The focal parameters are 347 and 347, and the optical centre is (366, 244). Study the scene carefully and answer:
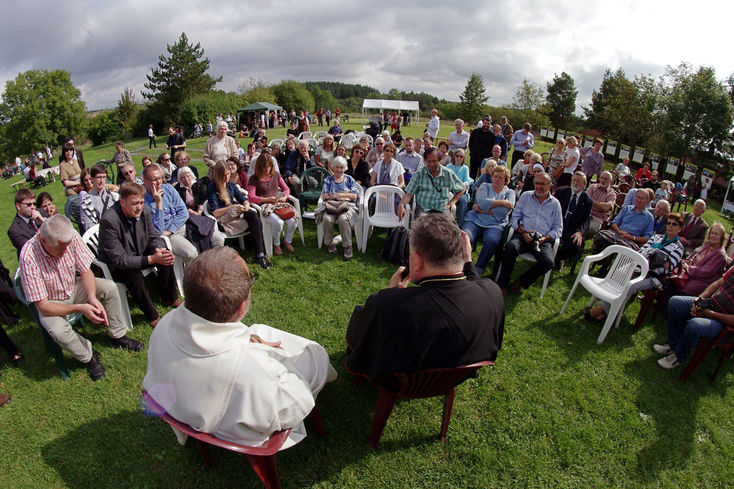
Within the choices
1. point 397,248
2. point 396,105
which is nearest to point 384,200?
point 397,248

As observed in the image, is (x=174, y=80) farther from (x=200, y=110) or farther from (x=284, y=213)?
(x=284, y=213)

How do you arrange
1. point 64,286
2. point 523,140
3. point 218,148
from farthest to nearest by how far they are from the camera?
point 523,140
point 218,148
point 64,286

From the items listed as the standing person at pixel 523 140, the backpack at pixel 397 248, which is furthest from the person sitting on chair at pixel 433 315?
the standing person at pixel 523 140

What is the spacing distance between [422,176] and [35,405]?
15.7 ft

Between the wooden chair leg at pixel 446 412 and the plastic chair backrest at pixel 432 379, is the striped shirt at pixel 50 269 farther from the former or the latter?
the wooden chair leg at pixel 446 412

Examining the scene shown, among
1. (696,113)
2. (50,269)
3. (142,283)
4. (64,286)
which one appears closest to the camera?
(50,269)

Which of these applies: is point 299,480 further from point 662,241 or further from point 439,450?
point 662,241

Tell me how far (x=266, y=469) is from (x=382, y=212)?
175 inches

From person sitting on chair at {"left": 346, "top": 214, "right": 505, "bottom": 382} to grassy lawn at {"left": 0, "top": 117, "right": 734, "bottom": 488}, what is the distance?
871mm

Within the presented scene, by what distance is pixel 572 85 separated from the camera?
49188 mm

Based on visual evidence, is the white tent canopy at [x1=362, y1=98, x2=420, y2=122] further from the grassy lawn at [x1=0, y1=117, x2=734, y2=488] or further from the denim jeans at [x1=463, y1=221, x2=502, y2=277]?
the grassy lawn at [x1=0, y1=117, x2=734, y2=488]

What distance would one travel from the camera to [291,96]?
5047 cm

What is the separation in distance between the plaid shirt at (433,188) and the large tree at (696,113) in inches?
1038

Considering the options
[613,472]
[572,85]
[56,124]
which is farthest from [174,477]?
[56,124]
